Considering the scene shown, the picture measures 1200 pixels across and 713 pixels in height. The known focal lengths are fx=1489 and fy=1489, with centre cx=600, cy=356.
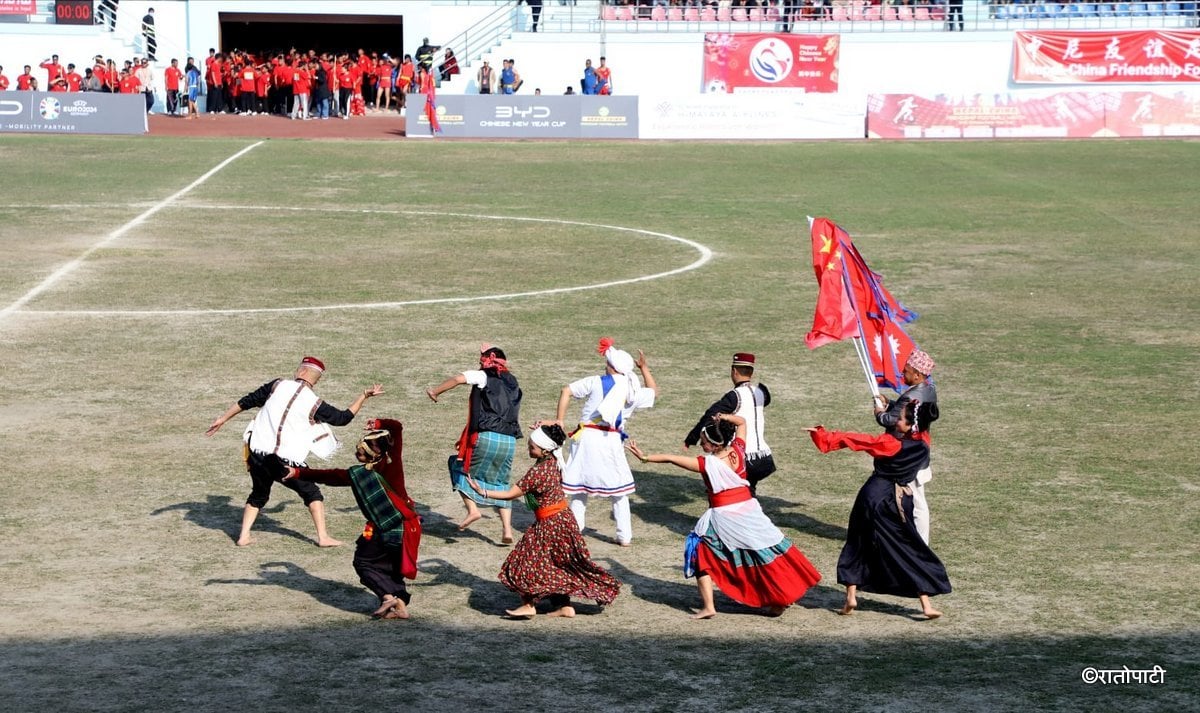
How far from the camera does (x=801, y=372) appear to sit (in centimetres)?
1930

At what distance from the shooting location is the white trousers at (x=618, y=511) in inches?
493

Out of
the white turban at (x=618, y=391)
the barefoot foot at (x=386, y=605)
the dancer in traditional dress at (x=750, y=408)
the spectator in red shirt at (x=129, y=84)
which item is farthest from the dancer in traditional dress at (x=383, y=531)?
the spectator in red shirt at (x=129, y=84)

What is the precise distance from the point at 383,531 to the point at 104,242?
20.3m

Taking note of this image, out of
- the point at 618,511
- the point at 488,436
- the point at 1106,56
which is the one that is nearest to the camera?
the point at 618,511

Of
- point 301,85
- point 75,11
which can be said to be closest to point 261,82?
point 301,85

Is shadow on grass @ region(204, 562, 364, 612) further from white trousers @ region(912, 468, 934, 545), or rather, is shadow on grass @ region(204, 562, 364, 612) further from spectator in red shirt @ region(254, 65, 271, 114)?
spectator in red shirt @ region(254, 65, 271, 114)

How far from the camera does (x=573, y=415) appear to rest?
17297 mm

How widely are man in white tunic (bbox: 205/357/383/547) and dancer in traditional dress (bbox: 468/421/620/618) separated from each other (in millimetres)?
2092

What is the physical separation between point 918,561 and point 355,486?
4148 millimetres

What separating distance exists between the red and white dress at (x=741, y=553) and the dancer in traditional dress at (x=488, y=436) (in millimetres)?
2405

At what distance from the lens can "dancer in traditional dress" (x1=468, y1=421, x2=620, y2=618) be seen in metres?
10.8

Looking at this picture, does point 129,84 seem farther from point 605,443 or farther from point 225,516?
point 605,443

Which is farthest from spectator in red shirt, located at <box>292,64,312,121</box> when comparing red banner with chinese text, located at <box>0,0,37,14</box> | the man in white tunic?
the man in white tunic

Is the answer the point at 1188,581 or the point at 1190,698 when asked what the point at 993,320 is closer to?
the point at 1188,581
